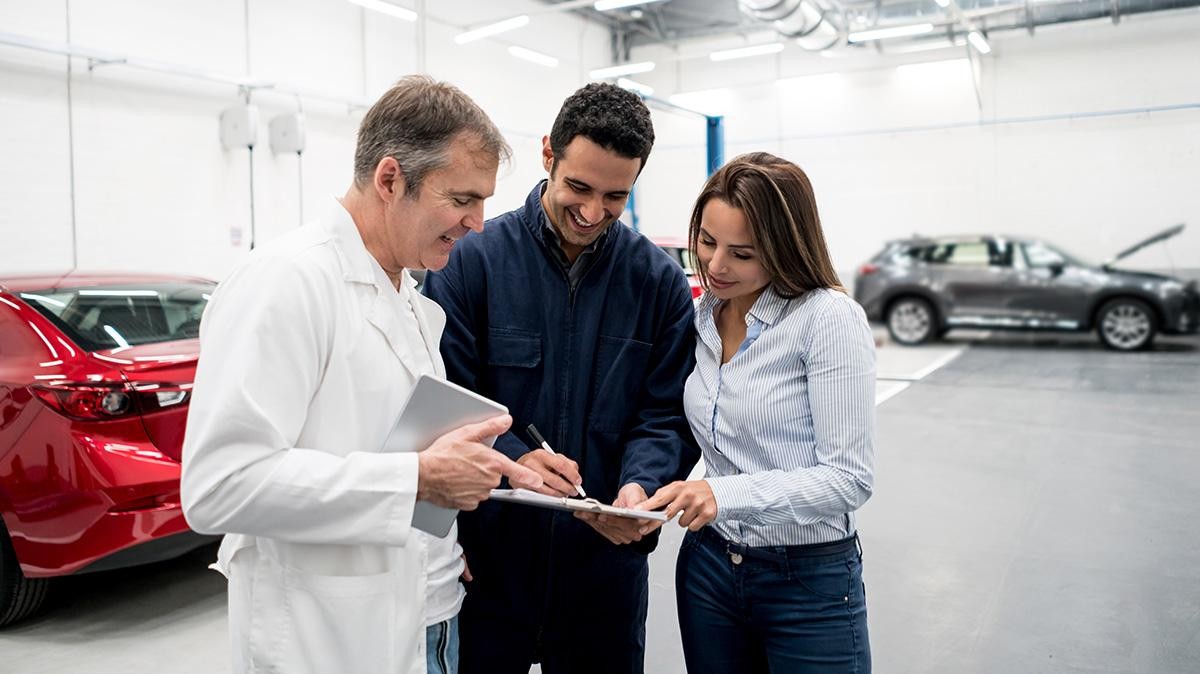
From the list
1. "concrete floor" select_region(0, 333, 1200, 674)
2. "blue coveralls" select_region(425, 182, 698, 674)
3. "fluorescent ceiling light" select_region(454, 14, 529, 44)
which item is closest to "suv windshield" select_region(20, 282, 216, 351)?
"concrete floor" select_region(0, 333, 1200, 674)

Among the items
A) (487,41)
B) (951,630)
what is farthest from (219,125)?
(951,630)

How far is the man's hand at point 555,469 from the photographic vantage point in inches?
61.5

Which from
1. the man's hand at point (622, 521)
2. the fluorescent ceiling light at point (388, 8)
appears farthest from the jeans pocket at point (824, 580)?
the fluorescent ceiling light at point (388, 8)

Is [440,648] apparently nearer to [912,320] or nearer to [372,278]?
[372,278]

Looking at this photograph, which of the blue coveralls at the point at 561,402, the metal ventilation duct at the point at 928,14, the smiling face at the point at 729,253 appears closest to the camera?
the smiling face at the point at 729,253

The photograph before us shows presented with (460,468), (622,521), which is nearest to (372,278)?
(460,468)

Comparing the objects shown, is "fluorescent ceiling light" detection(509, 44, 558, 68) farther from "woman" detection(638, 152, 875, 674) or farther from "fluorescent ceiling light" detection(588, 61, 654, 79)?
"woman" detection(638, 152, 875, 674)

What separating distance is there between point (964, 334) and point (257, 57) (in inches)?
400

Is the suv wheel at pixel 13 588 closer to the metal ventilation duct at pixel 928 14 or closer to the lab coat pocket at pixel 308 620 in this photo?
the lab coat pocket at pixel 308 620

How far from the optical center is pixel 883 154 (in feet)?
46.4

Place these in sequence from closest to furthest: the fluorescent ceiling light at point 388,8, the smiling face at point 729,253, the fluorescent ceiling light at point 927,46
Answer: the smiling face at point 729,253 < the fluorescent ceiling light at point 388,8 < the fluorescent ceiling light at point 927,46

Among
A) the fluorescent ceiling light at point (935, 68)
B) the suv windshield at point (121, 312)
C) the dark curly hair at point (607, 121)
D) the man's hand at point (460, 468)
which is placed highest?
the fluorescent ceiling light at point (935, 68)

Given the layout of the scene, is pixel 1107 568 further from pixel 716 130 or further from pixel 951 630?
pixel 716 130

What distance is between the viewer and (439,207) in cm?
136
